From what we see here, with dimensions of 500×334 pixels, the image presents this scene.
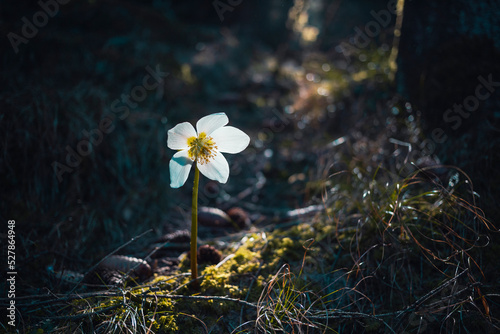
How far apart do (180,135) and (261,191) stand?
1.78 m

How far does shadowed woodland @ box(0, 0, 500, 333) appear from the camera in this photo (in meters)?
1.54

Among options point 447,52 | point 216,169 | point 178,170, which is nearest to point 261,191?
point 216,169

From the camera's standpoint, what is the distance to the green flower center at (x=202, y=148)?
4.94 ft

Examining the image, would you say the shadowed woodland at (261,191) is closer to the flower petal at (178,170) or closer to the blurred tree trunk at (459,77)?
the blurred tree trunk at (459,77)

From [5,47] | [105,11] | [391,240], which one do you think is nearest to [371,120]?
[391,240]

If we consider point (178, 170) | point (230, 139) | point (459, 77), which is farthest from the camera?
point (459, 77)

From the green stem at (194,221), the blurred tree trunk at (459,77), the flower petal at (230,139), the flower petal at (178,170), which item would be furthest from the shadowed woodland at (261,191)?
the flower petal at (230,139)

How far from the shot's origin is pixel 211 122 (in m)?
1.50

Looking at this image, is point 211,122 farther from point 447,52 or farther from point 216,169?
point 447,52

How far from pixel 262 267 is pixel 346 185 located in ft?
3.45

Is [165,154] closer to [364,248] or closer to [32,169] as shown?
[32,169]

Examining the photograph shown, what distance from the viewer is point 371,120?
3.16 meters

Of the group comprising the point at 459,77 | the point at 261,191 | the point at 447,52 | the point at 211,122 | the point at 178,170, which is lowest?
the point at 261,191

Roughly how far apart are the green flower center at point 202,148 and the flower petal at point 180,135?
2 cm
